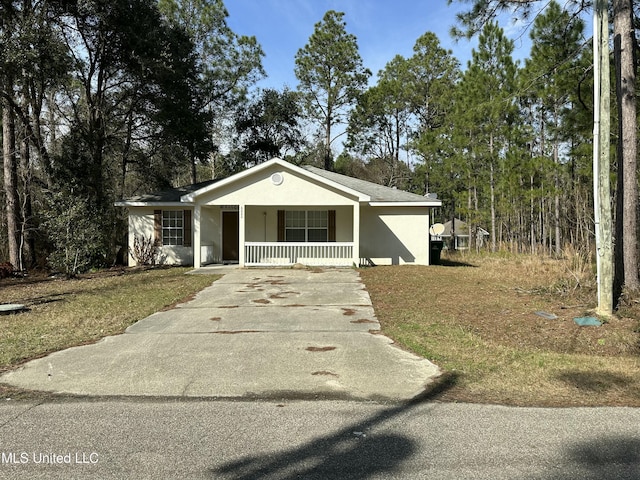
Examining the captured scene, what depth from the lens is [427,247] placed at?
1841 centimetres

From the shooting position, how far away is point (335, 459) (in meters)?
3.25

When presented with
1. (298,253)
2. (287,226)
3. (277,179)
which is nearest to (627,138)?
(277,179)

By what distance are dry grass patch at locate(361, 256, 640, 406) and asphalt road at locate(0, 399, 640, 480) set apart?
493 mm

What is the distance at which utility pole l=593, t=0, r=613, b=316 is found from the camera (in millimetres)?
7426

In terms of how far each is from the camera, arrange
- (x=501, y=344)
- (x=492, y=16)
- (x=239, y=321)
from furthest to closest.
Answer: (x=492, y=16)
(x=239, y=321)
(x=501, y=344)

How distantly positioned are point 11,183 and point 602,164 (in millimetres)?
17816

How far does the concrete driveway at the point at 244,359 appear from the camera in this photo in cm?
482

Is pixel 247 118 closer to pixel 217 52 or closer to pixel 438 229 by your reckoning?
pixel 217 52

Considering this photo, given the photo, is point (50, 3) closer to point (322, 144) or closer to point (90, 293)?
point (90, 293)

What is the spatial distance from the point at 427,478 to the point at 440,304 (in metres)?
6.83

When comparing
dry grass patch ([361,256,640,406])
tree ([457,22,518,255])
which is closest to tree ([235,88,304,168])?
tree ([457,22,518,255])

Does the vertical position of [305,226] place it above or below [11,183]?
below

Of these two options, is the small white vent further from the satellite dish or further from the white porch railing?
the satellite dish

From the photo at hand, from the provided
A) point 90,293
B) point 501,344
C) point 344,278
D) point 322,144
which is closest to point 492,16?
point 501,344
